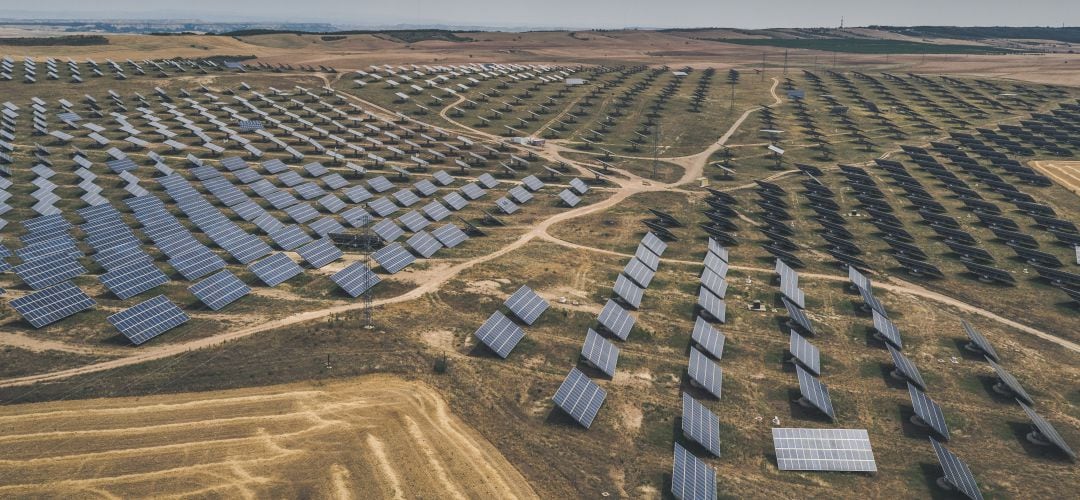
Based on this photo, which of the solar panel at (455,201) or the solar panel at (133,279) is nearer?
the solar panel at (133,279)

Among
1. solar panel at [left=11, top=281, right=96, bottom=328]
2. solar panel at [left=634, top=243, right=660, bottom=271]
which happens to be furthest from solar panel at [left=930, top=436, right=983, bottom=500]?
solar panel at [left=11, top=281, right=96, bottom=328]

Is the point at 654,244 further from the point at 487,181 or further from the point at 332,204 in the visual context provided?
the point at 332,204

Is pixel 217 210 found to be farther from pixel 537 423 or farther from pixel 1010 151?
pixel 1010 151

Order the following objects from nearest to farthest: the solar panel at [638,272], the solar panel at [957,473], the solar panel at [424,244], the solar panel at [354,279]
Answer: the solar panel at [957,473] → the solar panel at [354,279] → the solar panel at [638,272] → the solar panel at [424,244]

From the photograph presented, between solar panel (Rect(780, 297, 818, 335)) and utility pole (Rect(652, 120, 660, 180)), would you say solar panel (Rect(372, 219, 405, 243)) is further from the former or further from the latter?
utility pole (Rect(652, 120, 660, 180))

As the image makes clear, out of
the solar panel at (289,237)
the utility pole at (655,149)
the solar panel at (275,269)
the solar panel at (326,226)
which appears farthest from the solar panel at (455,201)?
the utility pole at (655,149)

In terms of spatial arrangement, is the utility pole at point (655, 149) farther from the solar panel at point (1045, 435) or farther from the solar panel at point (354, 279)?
the solar panel at point (1045, 435)

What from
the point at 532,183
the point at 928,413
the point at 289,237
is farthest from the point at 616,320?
the point at 532,183
